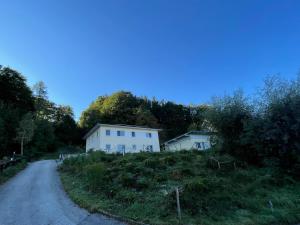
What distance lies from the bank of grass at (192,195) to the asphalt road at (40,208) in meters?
0.55

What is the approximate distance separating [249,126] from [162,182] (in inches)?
328

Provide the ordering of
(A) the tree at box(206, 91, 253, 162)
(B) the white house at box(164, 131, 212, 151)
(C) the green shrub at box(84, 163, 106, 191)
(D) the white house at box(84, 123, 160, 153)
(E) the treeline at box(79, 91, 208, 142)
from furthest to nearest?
(E) the treeline at box(79, 91, 208, 142) < (B) the white house at box(164, 131, 212, 151) < (D) the white house at box(84, 123, 160, 153) < (A) the tree at box(206, 91, 253, 162) < (C) the green shrub at box(84, 163, 106, 191)

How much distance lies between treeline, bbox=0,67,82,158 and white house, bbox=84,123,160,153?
1160 cm

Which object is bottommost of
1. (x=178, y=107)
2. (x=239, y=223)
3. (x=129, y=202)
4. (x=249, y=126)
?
(x=239, y=223)

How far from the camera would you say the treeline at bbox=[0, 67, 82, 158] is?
120 ft

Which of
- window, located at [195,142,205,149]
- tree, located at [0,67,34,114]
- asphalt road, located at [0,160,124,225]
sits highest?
tree, located at [0,67,34,114]

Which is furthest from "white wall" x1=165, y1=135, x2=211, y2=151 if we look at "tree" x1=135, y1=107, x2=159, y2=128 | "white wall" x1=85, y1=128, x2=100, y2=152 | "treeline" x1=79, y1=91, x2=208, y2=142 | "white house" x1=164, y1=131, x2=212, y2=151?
"tree" x1=135, y1=107, x2=159, y2=128

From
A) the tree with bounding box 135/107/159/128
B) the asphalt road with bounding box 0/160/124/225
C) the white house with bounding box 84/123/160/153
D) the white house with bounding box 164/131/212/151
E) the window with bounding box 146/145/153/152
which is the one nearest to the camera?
the asphalt road with bounding box 0/160/124/225

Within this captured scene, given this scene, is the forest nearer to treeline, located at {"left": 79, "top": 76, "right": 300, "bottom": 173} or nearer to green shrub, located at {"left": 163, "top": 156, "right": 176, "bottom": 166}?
treeline, located at {"left": 79, "top": 76, "right": 300, "bottom": 173}

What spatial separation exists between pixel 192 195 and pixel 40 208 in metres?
6.32

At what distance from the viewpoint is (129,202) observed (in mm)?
9102

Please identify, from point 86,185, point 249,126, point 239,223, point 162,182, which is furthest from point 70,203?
point 249,126

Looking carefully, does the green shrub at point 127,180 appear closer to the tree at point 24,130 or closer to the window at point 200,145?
the window at point 200,145

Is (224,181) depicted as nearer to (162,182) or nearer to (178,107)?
(162,182)
